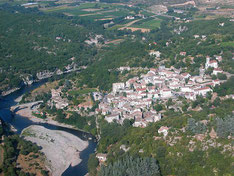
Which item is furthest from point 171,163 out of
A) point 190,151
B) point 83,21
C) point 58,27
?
point 83,21

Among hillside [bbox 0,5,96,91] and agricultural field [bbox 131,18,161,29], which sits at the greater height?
hillside [bbox 0,5,96,91]

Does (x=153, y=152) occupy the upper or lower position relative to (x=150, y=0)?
upper

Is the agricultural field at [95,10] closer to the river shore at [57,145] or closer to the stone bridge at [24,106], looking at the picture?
the stone bridge at [24,106]

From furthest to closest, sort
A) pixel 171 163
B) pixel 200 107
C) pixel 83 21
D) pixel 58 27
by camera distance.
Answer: pixel 83 21 < pixel 58 27 < pixel 200 107 < pixel 171 163

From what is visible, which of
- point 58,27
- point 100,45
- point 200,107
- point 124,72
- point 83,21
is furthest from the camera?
point 83,21

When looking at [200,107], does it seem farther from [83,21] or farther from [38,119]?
[83,21]

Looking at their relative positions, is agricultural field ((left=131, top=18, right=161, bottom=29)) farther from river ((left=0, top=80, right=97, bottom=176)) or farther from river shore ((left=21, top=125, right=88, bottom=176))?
river shore ((left=21, top=125, right=88, bottom=176))

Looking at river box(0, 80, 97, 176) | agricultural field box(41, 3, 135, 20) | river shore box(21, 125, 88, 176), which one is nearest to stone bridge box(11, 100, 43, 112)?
river box(0, 80, 97, 176)
